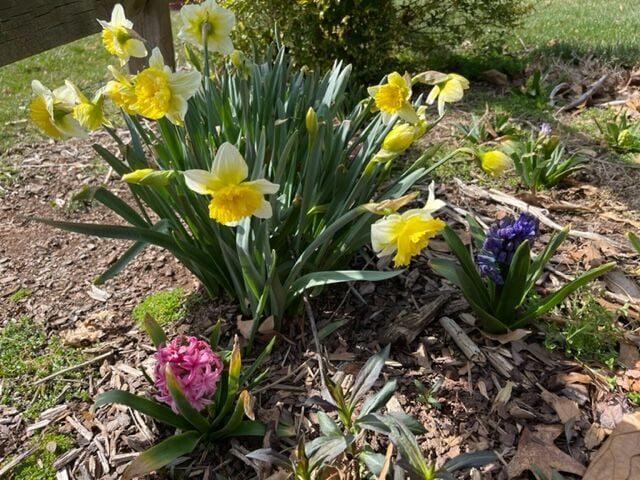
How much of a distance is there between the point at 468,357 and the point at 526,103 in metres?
2.42

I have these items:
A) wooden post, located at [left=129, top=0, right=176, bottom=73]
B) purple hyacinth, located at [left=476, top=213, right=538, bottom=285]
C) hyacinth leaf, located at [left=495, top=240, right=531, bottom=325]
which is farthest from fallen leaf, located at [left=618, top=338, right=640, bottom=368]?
wooden post, located at [left=129, top=0, right=176, bottom=73]

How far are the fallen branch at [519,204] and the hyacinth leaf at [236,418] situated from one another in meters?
1.53

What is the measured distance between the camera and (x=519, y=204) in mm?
2379

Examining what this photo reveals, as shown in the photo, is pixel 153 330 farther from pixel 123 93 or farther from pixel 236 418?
pixel 123 93

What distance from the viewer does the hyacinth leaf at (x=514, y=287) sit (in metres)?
1.53

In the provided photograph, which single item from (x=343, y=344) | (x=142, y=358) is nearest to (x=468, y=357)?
(x=343, y=344)

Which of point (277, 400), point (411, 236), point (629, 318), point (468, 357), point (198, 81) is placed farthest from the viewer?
point (629, 318)

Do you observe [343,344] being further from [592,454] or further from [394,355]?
[592,454]

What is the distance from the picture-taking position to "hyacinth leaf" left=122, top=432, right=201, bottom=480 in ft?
4.13

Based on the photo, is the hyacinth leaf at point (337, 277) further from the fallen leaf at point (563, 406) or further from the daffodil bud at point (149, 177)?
the fallen leaf at point (563, 406)

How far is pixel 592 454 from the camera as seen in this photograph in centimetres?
143

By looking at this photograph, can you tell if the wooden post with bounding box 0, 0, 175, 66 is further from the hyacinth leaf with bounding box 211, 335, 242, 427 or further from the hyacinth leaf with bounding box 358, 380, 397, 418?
the hyacinth leaf with bounding box 358, 380, 397, 418

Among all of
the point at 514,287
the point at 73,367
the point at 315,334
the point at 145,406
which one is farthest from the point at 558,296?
the point at 73,367

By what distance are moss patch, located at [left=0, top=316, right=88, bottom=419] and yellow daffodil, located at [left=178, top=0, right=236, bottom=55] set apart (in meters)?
1.10
